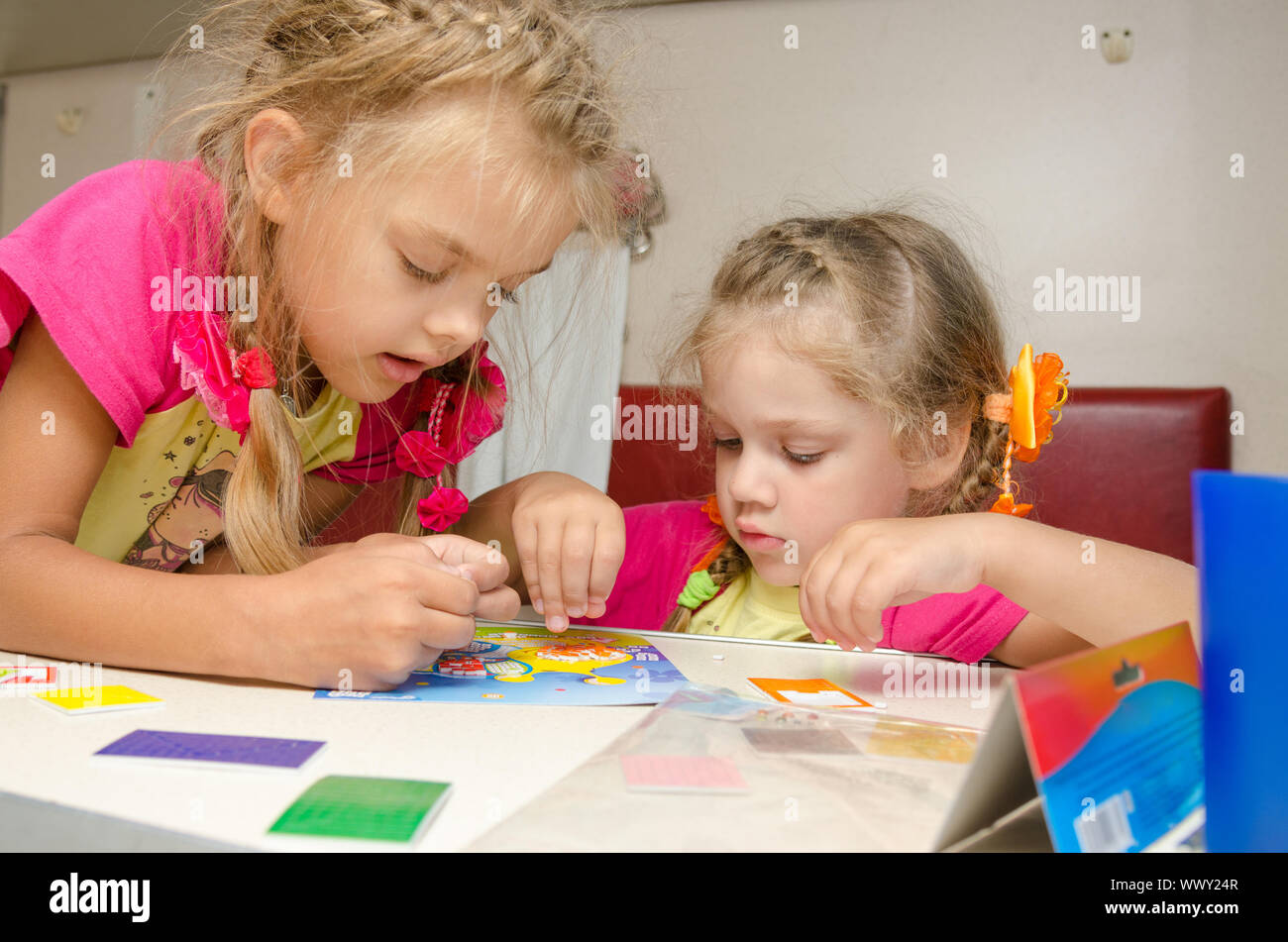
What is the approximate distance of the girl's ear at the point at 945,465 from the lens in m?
1.10

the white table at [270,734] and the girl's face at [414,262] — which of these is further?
the girl's face at [414,262]

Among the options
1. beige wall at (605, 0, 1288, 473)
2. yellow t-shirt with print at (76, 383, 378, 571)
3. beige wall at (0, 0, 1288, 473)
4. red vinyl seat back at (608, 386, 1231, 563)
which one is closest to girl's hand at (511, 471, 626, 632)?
yellow t-shirt with print at (76, 383, 378, 571)

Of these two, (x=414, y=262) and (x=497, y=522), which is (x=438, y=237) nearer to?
(x=414, y=262)

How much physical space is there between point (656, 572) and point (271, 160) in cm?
70

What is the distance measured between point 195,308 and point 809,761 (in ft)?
2.22

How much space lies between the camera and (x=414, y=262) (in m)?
0.78

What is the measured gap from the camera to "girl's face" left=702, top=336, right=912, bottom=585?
100 cm

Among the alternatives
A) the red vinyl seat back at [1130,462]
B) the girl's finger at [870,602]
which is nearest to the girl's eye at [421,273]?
the girl's finger at [870,602]

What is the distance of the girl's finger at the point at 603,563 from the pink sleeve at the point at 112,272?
40cm

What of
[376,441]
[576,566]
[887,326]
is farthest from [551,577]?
[887,326]

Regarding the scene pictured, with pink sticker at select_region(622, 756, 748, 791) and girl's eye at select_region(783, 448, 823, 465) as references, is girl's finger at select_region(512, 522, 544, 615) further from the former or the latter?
pink sticker at select_region(622, 756, 748, 791)

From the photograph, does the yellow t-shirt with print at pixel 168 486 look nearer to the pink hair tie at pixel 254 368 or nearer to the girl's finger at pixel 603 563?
the pink hair tie at pixel 254 368
